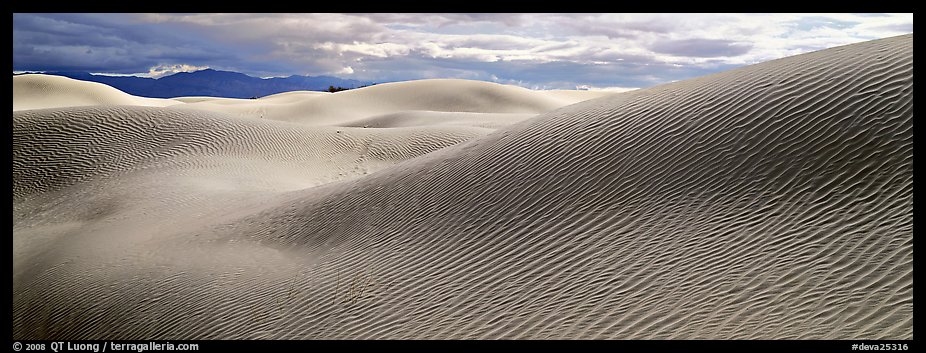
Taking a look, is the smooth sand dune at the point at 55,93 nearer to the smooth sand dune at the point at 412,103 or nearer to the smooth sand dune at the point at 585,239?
the smooth sand dune at the point at 412,103

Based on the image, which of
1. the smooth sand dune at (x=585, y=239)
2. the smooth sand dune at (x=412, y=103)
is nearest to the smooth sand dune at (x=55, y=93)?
the smooth sand dune at (x=412, y=103)

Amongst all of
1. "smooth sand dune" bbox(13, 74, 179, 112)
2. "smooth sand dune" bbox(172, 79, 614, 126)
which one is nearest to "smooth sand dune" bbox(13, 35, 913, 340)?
"smooth sand dune" bbox(172, 79, 614, 126)

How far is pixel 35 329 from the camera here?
7699mm

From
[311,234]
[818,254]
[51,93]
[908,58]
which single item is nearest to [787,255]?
[818,254]

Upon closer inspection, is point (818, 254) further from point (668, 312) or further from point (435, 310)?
point (435, 310)

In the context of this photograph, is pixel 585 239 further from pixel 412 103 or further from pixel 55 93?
pixel 55 93

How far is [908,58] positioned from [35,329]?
10.9 m

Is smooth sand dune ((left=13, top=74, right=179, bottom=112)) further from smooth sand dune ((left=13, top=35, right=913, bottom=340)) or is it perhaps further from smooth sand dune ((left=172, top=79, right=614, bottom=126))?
smooth sand dune ((left=13, top=35, right=913, bottom=340))

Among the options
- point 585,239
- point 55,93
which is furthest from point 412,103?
point 585,239

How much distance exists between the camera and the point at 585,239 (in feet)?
22.0

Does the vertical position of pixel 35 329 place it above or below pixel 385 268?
below

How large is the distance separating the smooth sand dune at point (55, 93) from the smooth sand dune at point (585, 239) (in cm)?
4165

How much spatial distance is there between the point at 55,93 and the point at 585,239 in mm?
53424

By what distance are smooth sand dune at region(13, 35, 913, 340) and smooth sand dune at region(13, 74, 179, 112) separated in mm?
41645
